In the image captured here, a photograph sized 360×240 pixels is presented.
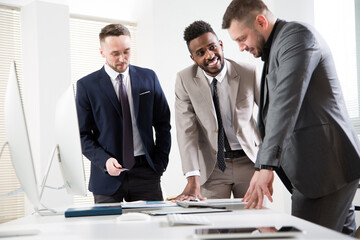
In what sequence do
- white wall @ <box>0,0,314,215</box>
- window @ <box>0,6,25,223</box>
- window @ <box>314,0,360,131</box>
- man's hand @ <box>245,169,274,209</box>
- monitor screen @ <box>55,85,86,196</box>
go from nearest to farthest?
man's hand @ <box>245,169,274,209</box>
monitor screen @ <box>55,85,86,196</box>
window @ <box>314,0,360,131</box>
window @ <box>0,6,25,223</box>
white wall @ <box>0,0,314,215</box>

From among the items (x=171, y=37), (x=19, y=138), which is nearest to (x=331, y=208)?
(x=19, y=138)

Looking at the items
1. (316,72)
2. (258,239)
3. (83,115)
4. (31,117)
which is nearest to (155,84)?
(83,115)

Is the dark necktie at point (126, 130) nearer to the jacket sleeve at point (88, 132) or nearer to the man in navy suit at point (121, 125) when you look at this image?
the man in navy suit at point (121, 125)

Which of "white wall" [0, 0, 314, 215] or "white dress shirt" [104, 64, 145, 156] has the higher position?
"white wall" [0, 0, 314, 215]

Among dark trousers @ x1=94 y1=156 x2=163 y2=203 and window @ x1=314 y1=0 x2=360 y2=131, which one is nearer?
dark trousers @ x1=94 y1=156 x2=163 y2=203

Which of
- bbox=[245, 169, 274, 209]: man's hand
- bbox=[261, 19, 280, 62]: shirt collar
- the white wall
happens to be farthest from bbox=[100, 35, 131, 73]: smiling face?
the white wall

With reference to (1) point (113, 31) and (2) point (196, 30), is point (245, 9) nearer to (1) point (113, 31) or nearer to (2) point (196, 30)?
(2) point (196, 30)

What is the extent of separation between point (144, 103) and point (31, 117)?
8.14 feet

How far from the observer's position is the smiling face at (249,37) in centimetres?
205

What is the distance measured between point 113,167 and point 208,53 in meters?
0.86

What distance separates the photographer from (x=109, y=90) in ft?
8.87

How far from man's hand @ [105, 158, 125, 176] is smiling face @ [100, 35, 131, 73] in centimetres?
64

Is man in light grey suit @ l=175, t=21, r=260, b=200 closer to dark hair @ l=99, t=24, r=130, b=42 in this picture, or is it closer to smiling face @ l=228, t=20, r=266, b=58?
dark hair @ l=99, t=24, r=130, b=42

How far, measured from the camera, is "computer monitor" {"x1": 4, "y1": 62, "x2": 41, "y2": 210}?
4.83ft
